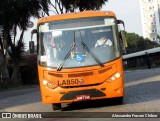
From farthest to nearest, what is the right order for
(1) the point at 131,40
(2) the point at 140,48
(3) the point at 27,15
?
(1) the point at 131,40, (2) the point at 140,48, (3) the point at 27,15

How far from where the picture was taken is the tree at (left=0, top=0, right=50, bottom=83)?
34438mm

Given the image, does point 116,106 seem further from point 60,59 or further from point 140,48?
point 140,48

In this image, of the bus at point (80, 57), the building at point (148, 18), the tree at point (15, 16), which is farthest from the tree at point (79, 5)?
the building at point (148, 18)

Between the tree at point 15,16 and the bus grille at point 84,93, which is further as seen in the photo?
the tree at point 15,16

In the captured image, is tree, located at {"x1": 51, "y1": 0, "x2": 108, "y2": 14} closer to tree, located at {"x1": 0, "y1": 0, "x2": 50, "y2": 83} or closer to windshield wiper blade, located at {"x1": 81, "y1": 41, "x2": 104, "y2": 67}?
tree, located at {"x1": 0, "y1": 0, "x2": 50, "y2": 83}

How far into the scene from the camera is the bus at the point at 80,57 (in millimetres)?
13062

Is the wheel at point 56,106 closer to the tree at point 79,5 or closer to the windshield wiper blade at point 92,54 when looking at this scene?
the windshield wiper blade at point 92,54

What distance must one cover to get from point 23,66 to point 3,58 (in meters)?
7.01

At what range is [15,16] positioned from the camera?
34719 mm

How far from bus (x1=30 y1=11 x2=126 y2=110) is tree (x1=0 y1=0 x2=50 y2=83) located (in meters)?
21.0

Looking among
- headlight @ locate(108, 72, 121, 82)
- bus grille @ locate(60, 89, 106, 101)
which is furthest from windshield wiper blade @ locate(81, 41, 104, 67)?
bus grille @ locate(60, 89, 106, 101)

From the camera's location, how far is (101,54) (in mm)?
13336

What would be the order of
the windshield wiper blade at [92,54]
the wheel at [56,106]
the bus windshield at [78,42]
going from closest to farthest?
the windshield wiper blade at [92,54] → the bus windshield at [78,42] → the wheel at [56,106]

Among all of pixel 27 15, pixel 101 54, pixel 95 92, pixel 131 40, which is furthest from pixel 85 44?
pixel 131 40
